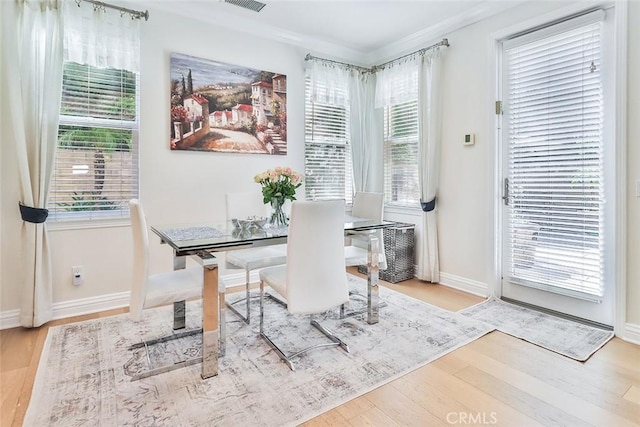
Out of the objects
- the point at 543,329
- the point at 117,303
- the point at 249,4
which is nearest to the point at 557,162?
the point at 543,329

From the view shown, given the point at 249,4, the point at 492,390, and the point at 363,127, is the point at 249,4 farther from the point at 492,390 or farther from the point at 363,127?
the point at 492,390

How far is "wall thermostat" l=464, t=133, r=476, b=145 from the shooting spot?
10.8ft

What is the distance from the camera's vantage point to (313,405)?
5.48ft

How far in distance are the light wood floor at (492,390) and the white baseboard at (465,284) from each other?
98 centimetres

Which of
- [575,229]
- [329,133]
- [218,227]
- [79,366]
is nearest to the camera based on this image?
[79,366]

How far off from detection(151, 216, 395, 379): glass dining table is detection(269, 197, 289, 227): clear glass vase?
0.32 ft

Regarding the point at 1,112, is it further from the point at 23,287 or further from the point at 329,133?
the point at 329,133

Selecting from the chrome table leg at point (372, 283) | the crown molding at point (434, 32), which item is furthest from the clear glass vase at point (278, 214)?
the crown molding at point (434, 32)

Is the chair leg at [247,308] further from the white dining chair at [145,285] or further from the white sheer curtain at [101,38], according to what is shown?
the white sheer curtain at [101,38]

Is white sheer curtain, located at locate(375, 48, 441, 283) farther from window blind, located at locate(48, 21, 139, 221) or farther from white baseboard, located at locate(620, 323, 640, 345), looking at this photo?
window blind, located at locate(48, 21, 139, 221)

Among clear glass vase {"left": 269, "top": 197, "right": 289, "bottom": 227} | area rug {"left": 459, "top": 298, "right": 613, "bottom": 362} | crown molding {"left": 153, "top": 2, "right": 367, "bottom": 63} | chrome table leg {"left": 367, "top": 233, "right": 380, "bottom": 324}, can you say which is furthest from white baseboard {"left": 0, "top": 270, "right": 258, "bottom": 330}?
area rug {"left": 459, "top": 298, "right": 613, "bottom": 362}

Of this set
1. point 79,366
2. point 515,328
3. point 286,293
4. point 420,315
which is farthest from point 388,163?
point 79,366

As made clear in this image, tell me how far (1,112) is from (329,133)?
9.68ft

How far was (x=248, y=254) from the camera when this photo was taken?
9.53 ft
